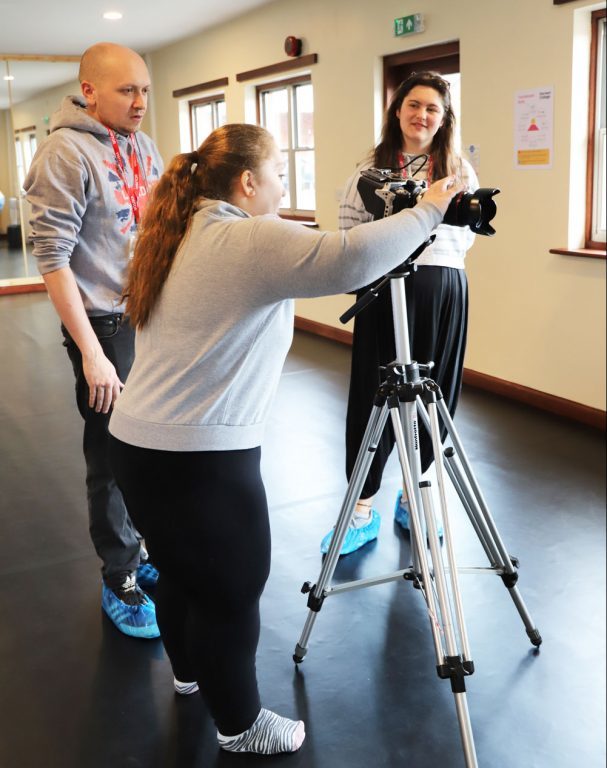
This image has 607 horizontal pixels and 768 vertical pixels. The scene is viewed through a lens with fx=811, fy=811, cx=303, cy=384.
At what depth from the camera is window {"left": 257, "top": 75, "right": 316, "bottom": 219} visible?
6565mm

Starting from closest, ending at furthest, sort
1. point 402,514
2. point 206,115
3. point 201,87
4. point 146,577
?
point 146,577
point 402,514
point 201,87
point 206,115

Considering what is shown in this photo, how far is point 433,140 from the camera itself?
2.47 m

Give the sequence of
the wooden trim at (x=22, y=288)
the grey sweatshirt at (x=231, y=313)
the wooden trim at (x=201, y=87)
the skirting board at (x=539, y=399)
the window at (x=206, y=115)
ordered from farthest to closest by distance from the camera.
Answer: the wooden trim at (x=22, y=288) < the window at (x=206, y=115) < the wooden trim at (x=201, y=87) < the skirting board at (x=539, y=399) < the grey sweatshirt at (x=231, y=313)

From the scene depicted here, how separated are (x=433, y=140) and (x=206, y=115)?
612cm

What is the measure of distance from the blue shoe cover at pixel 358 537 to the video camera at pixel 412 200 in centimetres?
134

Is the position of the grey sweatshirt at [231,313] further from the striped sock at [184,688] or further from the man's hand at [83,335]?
the striped sock at [184,688]

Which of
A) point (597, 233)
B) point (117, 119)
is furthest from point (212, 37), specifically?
point (117, 119)

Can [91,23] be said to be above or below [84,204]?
above

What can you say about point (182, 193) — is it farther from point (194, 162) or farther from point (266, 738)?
point (266, 738)

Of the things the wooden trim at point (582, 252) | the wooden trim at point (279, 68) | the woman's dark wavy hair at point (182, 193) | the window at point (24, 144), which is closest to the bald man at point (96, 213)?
the woman's dark wavy hair at point (182, 193)

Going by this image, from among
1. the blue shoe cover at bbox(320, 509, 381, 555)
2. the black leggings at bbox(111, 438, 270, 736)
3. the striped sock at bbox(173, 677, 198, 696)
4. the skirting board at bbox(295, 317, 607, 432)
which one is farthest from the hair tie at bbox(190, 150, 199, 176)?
the skirting board at bbox(295, 317, 607, 432)

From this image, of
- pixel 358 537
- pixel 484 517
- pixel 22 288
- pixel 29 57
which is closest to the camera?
pixel 484 517

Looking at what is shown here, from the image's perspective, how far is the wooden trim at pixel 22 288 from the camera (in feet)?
30.0

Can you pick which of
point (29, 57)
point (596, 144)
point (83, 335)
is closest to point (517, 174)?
point (596, 144)
